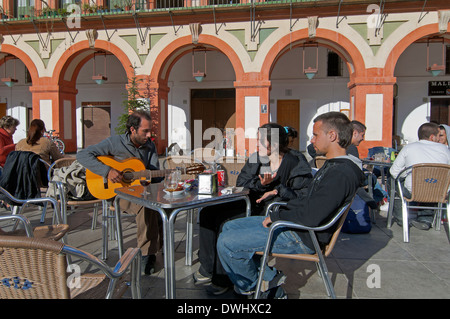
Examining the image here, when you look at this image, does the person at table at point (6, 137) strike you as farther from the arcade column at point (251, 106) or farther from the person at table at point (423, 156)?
the arcade column at point (251, 106)

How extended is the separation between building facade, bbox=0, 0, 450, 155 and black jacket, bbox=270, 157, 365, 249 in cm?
907

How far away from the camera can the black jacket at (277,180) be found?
2.93m

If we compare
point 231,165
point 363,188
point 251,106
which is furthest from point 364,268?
point 251,106

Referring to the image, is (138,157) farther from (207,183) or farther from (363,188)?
(363,188)

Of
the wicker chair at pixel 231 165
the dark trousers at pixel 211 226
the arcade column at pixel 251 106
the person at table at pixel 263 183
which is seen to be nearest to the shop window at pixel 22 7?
the arcade column at pixel 251 106

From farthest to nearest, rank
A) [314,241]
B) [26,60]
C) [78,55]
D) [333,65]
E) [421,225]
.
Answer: [333,65], [78,55], [26,60], [421,225], [314,241]

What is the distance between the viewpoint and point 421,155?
155 inches

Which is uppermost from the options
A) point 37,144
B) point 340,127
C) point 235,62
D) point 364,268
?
point 235,62

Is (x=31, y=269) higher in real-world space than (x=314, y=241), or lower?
higher

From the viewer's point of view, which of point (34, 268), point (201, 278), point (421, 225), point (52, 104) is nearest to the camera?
point (34, 268)

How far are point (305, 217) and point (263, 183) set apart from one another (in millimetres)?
845

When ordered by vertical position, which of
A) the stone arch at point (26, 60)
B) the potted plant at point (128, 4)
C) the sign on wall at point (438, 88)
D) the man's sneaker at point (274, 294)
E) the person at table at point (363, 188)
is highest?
the potted plant at point (128, 4)

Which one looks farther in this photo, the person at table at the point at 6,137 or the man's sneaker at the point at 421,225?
the person at table at the point at 6,137

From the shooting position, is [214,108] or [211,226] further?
[214,108]
